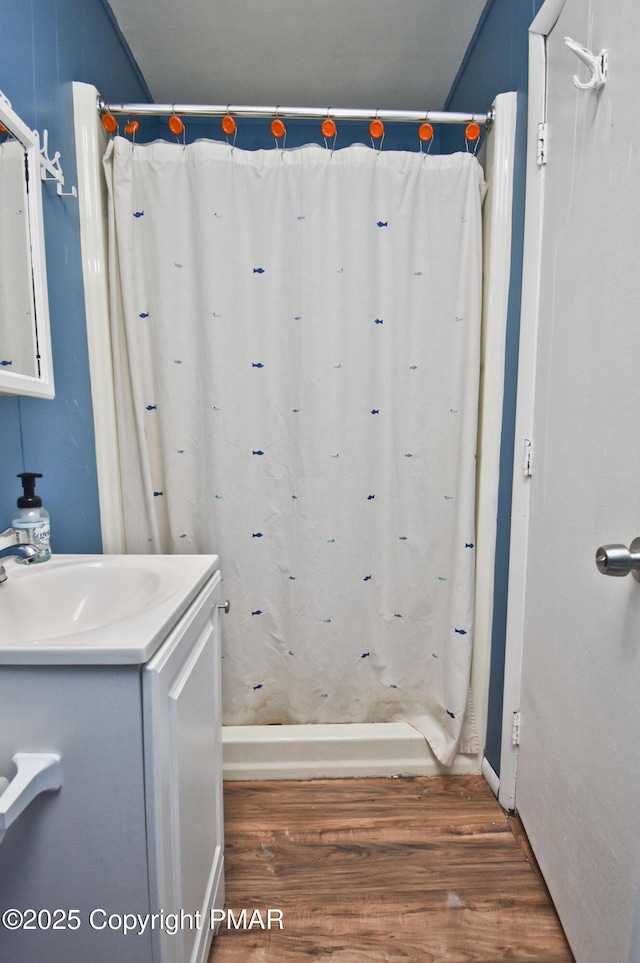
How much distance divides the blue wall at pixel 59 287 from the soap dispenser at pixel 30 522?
0.13ft

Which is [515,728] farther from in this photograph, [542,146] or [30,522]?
[542,146]

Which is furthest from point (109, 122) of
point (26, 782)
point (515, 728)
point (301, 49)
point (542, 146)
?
point (515, 728)

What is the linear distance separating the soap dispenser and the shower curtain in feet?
1.27

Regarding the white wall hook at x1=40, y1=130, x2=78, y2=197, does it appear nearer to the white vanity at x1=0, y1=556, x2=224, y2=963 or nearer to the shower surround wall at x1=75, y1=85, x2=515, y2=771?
the shower surround wall at x1=75, y1=85, x2=515, y2=771

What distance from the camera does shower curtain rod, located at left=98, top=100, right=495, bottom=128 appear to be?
4.17 ft

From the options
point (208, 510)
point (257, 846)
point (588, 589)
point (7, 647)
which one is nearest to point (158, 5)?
point (208, 510)

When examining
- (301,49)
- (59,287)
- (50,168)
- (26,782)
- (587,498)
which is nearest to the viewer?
(26,782)

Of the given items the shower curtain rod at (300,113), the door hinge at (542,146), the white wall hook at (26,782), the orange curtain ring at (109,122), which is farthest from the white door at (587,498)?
the orange curtain ring at (109,122)

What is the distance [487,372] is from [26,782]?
1356 mm

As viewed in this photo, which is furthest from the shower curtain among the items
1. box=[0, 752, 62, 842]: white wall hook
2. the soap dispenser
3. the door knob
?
box=[0, 752, 62, 842]: white wall hook

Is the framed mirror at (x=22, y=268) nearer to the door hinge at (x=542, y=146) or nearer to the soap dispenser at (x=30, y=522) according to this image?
the soap dispenser at (x=30, y=522)

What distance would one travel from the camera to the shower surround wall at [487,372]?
1265 mm

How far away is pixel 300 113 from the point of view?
4.27 feet

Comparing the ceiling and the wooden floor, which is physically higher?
the ceiling
